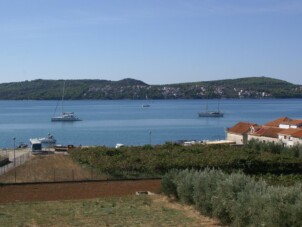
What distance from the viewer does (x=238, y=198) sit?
753 inches

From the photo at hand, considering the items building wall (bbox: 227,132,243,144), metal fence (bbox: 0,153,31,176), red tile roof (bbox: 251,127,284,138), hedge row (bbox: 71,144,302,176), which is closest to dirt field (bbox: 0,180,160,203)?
hedge row (bbox: 71,144,302,176)

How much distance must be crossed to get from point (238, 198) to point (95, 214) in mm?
6830

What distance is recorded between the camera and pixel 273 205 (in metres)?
16.4

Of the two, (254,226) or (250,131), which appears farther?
(250,131)

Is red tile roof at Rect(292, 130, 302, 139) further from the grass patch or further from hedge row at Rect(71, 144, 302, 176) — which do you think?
the grass patch

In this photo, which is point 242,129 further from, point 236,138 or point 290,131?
point 290,131

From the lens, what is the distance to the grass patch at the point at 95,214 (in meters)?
20.7

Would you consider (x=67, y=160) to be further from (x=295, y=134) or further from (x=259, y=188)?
(x=259, y=188)

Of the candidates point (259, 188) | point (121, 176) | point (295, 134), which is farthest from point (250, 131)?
point (259, 188)

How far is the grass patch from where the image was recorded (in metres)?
20.7

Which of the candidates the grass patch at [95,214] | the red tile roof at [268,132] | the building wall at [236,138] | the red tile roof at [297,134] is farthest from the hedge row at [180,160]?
the building wall at [236,138]

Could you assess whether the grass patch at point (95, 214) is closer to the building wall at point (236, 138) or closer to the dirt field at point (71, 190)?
the dirt field at point (71, 190)

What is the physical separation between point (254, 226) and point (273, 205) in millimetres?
1120

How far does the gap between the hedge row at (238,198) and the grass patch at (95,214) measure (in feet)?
3.63
